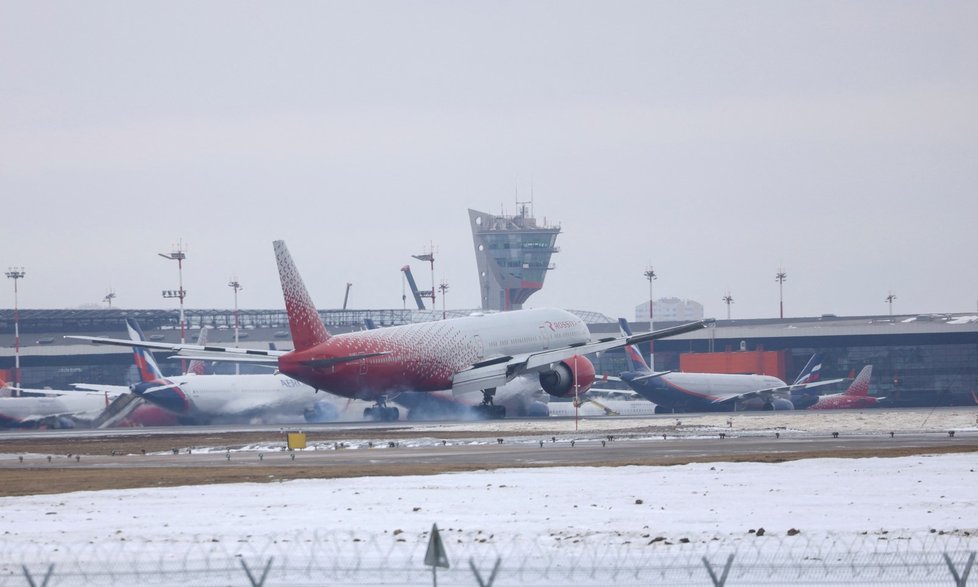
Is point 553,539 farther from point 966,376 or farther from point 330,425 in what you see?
point 966,376

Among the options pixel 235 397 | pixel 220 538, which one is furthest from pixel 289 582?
pixel 235 397

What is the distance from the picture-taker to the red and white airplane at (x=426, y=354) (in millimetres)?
75500

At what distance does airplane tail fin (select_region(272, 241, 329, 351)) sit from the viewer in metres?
75.6

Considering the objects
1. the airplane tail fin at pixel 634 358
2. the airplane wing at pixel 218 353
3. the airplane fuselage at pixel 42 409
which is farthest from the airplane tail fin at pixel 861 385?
the airplane fuselage at pixel 42 409

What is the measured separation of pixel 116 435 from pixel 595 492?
148ft

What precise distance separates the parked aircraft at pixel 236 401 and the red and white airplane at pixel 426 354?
484cm

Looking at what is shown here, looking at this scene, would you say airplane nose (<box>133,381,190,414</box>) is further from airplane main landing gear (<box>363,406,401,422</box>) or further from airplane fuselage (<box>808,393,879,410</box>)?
airplane fuselage (<box>808,393,879,410</box>)

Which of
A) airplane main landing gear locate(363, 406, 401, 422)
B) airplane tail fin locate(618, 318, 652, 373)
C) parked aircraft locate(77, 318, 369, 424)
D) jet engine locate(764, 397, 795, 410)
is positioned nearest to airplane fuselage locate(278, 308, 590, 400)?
airplane main landing gear locate(363, 406, 401, 422)

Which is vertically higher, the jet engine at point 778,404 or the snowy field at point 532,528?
the snowy field at point 532,528

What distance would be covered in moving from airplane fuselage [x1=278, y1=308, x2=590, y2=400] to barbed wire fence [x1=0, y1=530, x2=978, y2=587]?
50779 millimetres

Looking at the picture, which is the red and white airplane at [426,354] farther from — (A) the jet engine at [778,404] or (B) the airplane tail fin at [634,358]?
(A) the jet engine at [778,404]

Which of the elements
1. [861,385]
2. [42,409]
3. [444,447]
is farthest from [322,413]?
[861,385]

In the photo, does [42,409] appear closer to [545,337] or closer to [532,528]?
[545,337]

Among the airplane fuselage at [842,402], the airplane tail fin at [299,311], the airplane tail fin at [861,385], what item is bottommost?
the airplane fuselage at [842,402]
